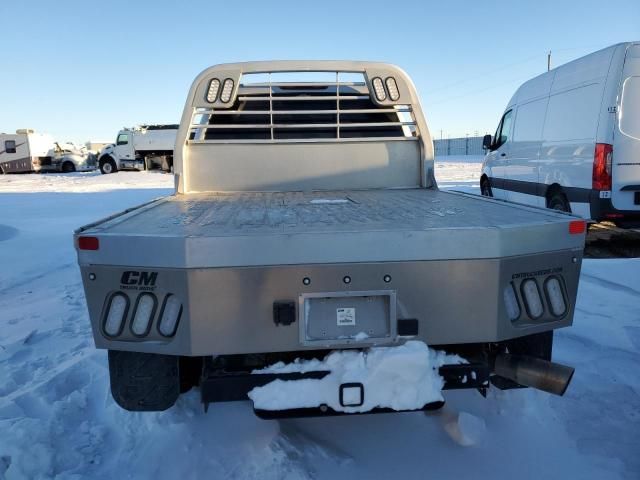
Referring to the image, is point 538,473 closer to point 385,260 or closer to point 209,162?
point 385,260

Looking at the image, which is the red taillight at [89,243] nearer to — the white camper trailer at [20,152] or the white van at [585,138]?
the white van at [585,138]

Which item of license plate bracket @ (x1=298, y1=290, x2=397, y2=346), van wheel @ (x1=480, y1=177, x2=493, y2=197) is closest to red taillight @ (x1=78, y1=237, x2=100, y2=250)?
license plate bracket @ (x1=298, y1=290, x2=397, y2=346)

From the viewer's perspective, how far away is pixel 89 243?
202 centimetres

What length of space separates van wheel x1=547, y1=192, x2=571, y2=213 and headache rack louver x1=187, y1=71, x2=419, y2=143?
4.51 meters

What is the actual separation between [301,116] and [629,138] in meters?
4.69

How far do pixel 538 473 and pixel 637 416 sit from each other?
0.90m

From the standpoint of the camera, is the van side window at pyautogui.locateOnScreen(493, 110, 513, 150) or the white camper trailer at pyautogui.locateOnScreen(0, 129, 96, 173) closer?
the van side window at pyautogui.locateOnScreen(493, 110, 513, 150)

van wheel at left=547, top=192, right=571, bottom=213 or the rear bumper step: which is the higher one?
van wheel at left=547, top=192, right=571, bottom=213

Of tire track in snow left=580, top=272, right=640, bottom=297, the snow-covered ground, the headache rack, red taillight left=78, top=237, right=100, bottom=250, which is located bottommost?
the snow-covered ground

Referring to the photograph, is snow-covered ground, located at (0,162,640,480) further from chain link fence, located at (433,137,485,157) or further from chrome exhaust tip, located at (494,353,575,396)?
chain link fence, located at (433,137,485,157)

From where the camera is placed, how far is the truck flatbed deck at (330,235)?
1.97 meters

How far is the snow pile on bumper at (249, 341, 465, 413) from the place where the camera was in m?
2.08

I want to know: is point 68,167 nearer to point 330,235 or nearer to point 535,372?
point 330,235

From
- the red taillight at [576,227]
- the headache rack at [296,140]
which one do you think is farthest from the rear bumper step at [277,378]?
the headache rack at [296,140]
